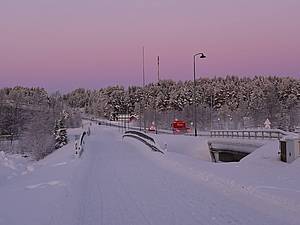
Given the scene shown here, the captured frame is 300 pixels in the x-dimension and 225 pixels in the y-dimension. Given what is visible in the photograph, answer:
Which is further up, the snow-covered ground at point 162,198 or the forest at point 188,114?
the forest at point 188,114

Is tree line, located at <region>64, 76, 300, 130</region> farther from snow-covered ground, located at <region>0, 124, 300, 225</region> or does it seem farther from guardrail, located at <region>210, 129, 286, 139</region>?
snow-covered ground, located at <region>0, 124, 300, 225</region>

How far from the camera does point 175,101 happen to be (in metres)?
147

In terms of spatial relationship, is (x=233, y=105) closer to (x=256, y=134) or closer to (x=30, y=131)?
(x=30, y=131)

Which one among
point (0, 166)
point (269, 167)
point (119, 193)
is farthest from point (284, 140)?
point (0, 166)

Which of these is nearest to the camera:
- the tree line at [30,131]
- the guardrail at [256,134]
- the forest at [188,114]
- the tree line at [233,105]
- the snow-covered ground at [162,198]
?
the snow-covered ground at [162,198]

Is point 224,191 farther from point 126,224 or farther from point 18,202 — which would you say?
point 18,202

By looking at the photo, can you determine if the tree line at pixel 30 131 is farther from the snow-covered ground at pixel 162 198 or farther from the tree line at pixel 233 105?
the snow-covered ground at pixel 162 198

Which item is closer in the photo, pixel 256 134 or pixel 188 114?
pixel 256 134

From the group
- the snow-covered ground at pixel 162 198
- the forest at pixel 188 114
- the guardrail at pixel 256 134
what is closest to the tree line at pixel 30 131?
the forest at pixel 188 114

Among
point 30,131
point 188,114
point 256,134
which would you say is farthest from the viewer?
point 188,114

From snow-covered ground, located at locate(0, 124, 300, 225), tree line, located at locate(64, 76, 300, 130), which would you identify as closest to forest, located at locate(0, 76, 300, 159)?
tree line, located at locate(64, 76, 300, 130)

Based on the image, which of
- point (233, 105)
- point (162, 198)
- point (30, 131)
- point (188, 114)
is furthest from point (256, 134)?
point (233, 105)

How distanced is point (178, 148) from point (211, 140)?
3570 millimetres

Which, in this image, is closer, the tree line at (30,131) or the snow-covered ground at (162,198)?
the snow-covered ground at (162,198)
